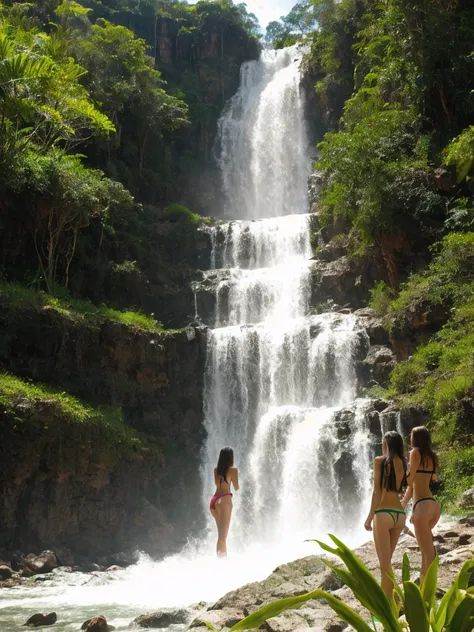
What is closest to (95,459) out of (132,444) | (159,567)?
(132,444)

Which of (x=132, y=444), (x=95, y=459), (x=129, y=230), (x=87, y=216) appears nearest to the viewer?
(x=95, y=459)

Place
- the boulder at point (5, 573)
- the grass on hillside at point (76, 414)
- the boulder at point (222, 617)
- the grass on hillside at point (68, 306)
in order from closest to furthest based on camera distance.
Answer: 1. the boulder at point (222, 617)
2. the boulder at point (5, 573)
3. the grass on hillside at point (76, 414)
4. the grass on hillside at point (68, 306)

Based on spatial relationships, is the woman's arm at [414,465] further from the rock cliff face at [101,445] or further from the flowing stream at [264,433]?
the rock cliff face at [101,445]

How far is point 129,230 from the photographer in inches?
1005

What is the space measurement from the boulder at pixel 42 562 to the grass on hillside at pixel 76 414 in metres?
2.97

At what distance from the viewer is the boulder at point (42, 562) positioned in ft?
42.1

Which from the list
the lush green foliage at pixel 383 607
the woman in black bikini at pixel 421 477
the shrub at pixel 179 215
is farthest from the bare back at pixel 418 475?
the shrub at pixel 179 215

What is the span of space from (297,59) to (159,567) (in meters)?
32.8

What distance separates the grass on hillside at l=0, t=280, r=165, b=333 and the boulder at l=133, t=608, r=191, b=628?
11.1 meters

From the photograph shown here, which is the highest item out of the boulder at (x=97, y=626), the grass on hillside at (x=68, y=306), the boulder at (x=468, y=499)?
the grass on hillside at (x=68, y=306)

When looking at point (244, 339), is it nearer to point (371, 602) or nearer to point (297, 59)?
point (371, 602)

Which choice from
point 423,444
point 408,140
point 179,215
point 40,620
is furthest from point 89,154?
point 423,444

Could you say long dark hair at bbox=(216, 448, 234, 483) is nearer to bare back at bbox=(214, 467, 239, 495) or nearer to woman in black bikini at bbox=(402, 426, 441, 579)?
bare back at bbox=(214, 467, 239, 495)

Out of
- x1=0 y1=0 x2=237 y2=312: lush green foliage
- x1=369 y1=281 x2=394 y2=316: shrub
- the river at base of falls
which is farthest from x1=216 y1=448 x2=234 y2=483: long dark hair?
x1=0 y1=0 x2=237 y2=312: lush green foliage
